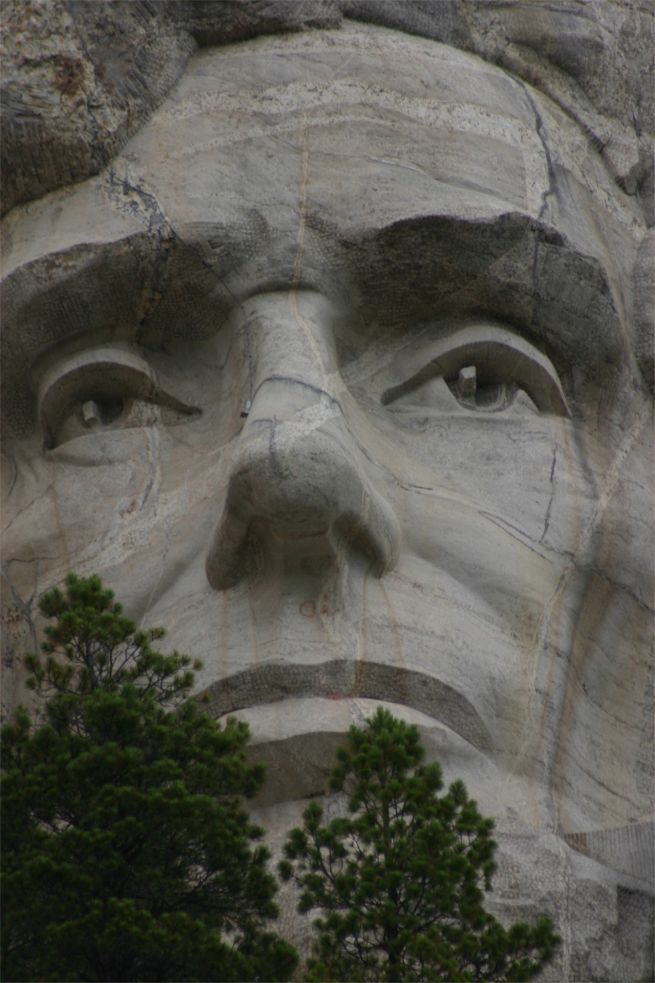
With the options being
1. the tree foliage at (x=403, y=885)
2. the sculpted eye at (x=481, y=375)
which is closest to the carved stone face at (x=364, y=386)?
the sculpted eye at (x=481, y=375)

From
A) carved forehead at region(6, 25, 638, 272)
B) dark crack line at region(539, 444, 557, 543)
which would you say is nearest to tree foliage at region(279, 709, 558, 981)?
dark crack line at region(539, 444, 557, 543)

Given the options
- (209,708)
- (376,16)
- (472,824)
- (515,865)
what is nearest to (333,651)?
(209,708)

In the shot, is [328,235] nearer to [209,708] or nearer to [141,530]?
[141,530]

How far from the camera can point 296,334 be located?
8742 mm

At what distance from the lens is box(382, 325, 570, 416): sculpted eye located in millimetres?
9070

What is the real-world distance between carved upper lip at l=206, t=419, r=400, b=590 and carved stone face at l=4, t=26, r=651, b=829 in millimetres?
13

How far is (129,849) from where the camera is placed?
245 inches

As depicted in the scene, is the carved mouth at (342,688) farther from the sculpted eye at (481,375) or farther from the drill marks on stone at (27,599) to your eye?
the sculpted eye at (481,375)

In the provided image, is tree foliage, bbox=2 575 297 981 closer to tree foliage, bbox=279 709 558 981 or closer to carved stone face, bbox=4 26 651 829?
tree foliage, bbox=279 709 558 981

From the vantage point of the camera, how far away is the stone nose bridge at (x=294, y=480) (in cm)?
794

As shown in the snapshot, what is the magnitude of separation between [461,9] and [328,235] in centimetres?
145

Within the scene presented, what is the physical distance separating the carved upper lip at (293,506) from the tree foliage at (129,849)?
54.9 inches

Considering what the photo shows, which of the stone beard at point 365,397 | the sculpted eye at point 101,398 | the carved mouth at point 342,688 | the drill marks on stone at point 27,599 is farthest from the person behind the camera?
the sculpted eye at point 101,398

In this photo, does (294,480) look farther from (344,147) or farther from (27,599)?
(344,147)
